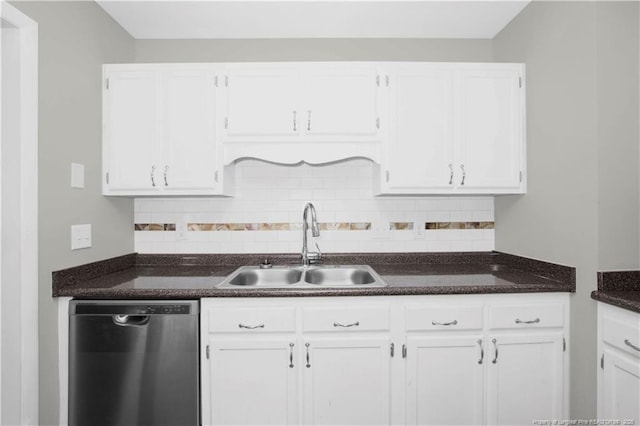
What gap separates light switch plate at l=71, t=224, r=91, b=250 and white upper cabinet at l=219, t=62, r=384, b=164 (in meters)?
0.95

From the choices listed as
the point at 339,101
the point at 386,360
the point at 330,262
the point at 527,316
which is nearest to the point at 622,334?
the point at 527,316

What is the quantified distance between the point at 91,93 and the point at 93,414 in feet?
5.93

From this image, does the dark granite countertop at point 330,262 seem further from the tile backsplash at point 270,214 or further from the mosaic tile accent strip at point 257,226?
the mosaic tile accent strip at point 257,226

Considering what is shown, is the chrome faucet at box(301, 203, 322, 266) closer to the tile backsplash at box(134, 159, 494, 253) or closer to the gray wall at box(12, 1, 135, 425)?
the tile backsplash at box(134, 159, 494, 253)

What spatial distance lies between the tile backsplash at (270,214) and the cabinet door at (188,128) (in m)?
0.37

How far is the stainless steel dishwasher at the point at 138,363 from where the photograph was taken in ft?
5.81

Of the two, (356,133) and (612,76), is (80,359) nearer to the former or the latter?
(356,133)

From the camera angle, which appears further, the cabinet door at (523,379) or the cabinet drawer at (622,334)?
the cabinet door at (523,379)

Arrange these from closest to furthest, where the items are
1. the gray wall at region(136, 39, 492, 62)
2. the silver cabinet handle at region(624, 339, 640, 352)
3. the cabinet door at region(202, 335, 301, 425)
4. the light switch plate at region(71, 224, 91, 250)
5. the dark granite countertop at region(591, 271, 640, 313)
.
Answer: the silver cabinet handle at region(624, 339, 640, 352) < the dark granite countertop at region(591, 271, 640, 313) < the cabinet door at region(202, 335, 301, 425) < the light switch plate at region(71, 224, 91, 250) < the gray wall at region(136, 39, 492, 62)

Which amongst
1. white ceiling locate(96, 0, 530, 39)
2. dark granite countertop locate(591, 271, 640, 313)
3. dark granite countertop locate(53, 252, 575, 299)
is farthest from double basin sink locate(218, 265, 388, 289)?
white ceiling locate(96, 0, 530, 39)

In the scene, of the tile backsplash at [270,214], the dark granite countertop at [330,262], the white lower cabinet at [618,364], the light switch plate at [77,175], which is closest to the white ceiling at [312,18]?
the tile backsplash at [270,214]

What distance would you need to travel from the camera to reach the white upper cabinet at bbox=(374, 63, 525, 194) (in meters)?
2.23

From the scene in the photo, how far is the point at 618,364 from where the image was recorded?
1633 millimetres

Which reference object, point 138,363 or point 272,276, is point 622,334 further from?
point 138,363
